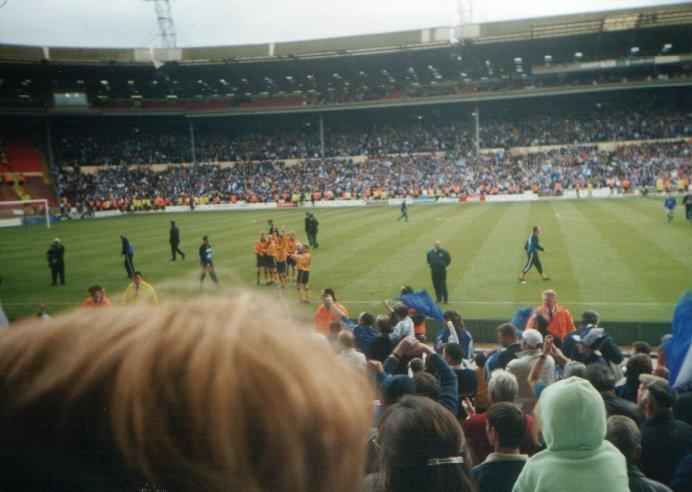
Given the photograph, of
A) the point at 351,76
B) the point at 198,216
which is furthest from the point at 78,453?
the point at 351,76

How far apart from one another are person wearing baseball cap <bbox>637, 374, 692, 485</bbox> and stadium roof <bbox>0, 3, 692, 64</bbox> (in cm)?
5118

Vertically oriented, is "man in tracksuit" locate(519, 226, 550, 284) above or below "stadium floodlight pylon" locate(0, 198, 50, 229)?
below

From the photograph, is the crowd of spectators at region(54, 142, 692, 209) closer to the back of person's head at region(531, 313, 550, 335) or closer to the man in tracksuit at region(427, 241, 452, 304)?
the man in tracksuit at region(427, 241, 452, 304)

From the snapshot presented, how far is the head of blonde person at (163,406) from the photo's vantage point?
0.89 meters

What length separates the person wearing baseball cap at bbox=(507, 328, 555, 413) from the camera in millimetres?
6328

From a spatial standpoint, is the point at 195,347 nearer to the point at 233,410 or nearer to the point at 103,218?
the point at 233,410

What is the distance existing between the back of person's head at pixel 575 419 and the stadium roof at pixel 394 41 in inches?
2078

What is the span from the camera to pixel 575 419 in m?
2.92

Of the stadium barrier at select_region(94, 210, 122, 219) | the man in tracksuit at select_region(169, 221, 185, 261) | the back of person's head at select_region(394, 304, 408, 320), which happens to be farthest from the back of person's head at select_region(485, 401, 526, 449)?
the stadium barrier at select_region(94, 210, 122, 219)

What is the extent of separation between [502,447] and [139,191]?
59160 mm

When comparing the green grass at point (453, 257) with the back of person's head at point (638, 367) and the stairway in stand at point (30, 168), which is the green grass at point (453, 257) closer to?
the back of person's head at point (638, 367)

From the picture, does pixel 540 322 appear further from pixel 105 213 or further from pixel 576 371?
pixel 105 213

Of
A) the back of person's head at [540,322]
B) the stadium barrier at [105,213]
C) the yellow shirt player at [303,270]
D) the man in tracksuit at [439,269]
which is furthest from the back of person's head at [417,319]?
the stadium barrier at [105,213]

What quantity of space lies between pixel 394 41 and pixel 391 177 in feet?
43.3
